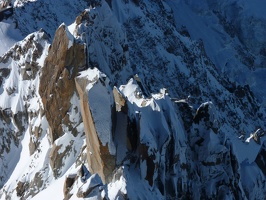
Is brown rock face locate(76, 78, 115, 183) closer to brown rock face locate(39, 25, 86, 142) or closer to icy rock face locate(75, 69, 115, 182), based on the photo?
icy rock face locate(75, 69, 115, 182)

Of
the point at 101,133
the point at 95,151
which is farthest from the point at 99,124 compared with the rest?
the point at 95,151

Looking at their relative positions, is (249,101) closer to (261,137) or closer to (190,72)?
(190,72)

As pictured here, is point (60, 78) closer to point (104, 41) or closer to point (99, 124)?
point (104, 41)

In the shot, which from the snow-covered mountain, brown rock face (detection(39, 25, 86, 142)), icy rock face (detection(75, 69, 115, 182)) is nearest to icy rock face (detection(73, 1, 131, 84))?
the snow-covered mountain

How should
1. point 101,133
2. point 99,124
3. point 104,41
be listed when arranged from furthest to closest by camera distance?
point 104,41 < point 99,124 < point 101,133

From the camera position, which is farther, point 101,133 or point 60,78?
point 60,78

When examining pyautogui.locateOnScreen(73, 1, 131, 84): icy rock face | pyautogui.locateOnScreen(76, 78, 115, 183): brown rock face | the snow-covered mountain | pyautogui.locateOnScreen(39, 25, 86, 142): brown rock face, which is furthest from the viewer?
pyautogui.locateOnScreen(73, 1, 131, 84): icy rock face

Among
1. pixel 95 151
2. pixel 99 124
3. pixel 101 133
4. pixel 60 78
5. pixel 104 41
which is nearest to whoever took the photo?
pixel 101 133

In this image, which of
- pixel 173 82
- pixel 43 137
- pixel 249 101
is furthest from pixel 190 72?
pixel 43 137

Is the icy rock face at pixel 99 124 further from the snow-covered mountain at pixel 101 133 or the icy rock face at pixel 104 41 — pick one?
the icy rock face at pixel 104 41
